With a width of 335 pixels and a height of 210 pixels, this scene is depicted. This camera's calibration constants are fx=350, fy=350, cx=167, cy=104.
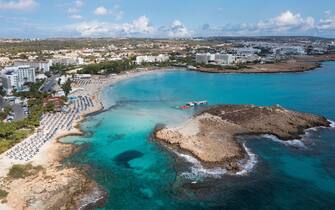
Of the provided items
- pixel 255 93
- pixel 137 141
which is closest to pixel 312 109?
pixel 255 93

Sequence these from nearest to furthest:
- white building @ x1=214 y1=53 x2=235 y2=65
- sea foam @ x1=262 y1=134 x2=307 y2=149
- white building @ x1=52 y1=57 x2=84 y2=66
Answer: sea foam @ x1=262 y1=134 x2=307 y2=149, white building @ x1=52 y1=57 x2=84 y2=66, white building @ x1=214 y1=53 x2=235 y2=65

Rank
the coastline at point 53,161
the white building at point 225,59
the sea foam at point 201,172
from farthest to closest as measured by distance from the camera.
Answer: the white building at point 225,59 < the sea foam at point 201,172 < the coastline at point 53,161

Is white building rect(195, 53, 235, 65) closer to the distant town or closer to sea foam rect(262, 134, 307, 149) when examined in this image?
the distant town

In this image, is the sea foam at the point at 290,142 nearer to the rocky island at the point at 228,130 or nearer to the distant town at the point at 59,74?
the rocky island at the point at 228,130

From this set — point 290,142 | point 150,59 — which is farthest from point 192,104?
point 150,59

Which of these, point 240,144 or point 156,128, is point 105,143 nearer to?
point 156,128

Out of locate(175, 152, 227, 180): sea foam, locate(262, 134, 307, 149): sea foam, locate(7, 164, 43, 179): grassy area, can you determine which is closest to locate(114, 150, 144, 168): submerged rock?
locate(175, 152, 227, 180): sea foam

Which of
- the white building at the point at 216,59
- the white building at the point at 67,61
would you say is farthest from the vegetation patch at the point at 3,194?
the white building at the point at 216,59

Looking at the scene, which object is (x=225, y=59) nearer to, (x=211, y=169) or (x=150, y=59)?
(x=150, y=59)
